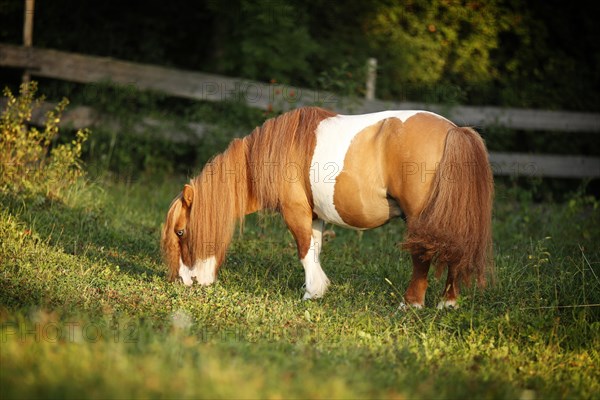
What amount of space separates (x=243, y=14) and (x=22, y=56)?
3426 millimetres

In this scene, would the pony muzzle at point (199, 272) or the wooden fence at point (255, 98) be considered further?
the wooden fence at point (255, 98)

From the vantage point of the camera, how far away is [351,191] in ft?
17.0

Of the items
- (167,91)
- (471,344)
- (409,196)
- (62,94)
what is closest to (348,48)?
(167,91)

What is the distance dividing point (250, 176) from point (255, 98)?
438 centimetres

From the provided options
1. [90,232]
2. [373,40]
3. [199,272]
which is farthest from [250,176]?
[373,40]

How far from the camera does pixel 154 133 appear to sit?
33.6 feet

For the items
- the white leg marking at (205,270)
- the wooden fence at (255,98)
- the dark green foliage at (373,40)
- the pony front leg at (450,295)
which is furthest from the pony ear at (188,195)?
the dark green foliage at (373,40)

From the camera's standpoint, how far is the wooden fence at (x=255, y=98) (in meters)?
9.77

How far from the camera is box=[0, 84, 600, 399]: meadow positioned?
3.30 metres

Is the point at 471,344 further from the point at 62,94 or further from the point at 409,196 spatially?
the point at 62,94

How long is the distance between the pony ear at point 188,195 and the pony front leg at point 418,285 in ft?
5.87

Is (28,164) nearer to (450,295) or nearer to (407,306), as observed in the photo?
(407,306)

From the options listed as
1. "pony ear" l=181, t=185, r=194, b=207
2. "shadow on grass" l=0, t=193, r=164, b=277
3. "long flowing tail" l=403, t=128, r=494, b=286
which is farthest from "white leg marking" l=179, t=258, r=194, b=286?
"long flowing tail" l=403, t=128, r=494, b=286

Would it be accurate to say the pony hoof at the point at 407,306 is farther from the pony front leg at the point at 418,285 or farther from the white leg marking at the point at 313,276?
the white leg marking at the point at 313,276
